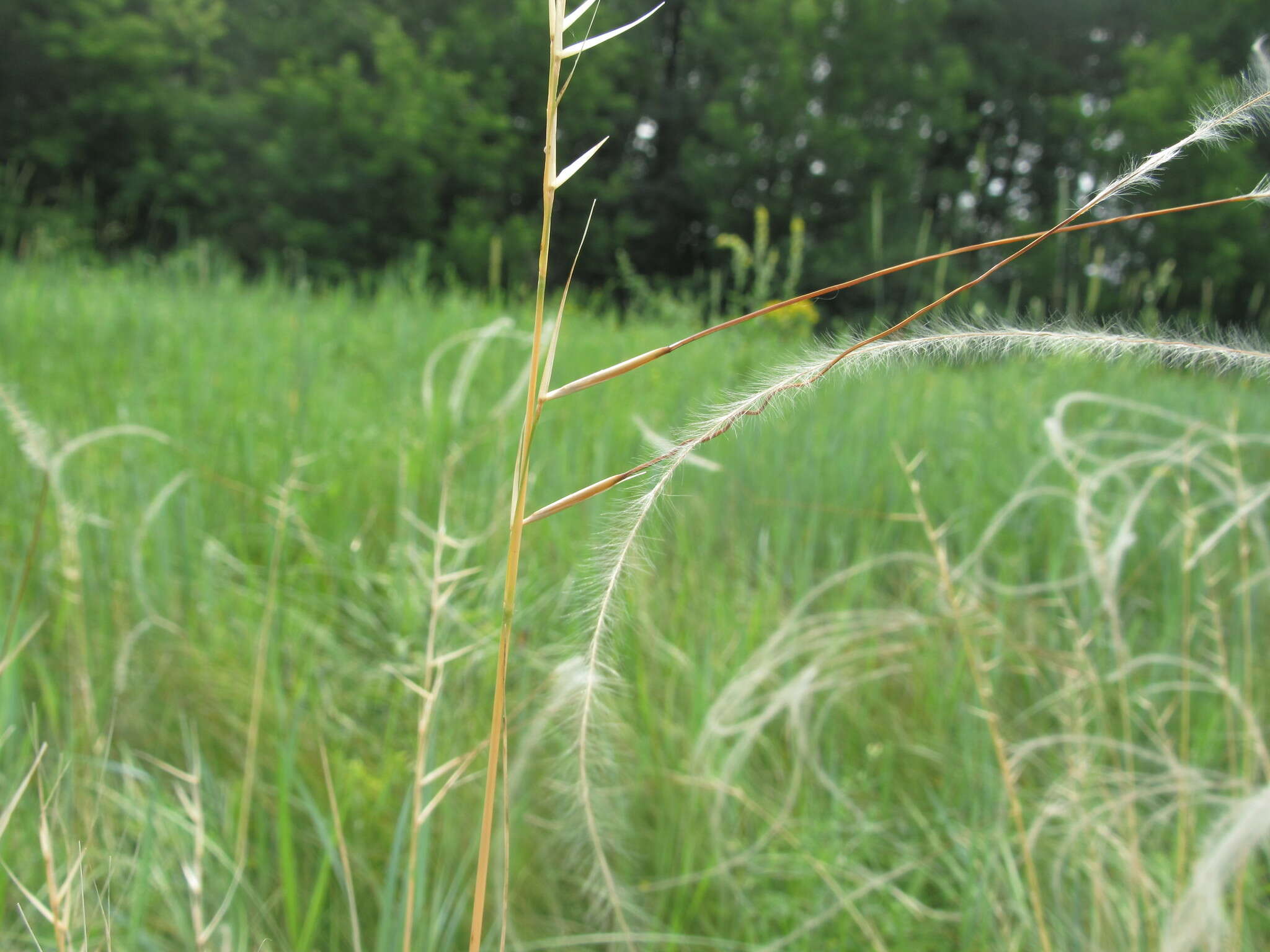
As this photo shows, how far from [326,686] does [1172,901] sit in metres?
1.10

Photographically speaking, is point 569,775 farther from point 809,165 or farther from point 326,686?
point 809,165

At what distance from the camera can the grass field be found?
895 mm

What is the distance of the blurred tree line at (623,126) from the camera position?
13328 mm

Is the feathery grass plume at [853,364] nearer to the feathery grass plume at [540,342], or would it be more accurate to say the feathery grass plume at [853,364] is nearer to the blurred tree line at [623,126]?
the feathery grass plume at [540,342]

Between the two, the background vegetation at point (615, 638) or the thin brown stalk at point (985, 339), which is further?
the background vegetation at point (615, 638)

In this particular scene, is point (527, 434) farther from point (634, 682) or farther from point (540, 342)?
point (634, 682)

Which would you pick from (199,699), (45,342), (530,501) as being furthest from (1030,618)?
(45,342)

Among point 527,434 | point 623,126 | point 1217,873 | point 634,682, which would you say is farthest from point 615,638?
point 623,126

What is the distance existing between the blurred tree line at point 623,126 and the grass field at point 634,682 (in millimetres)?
10064

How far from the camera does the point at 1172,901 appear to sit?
94 centimetres

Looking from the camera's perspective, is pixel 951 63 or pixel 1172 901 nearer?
pixel 1172 901

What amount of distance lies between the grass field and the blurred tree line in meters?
10.1

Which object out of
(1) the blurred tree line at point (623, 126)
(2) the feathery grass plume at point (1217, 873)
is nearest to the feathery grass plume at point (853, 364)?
(2) the feathery grass plume at point (1217, 873)

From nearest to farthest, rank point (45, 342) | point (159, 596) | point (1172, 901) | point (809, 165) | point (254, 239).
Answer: point (1172, 901) < point (159, 596) < point (45, 342) < point (254, 239) < point (809, 165)
